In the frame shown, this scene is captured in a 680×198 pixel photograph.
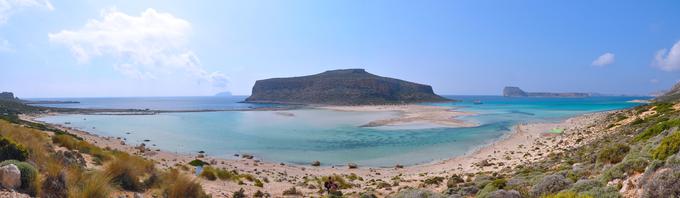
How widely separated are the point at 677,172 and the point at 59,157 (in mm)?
12643

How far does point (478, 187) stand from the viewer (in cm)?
1123

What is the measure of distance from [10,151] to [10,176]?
213 cm

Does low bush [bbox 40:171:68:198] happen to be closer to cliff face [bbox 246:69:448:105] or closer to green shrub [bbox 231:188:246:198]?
green shrub [bbox 231:188:246:198]

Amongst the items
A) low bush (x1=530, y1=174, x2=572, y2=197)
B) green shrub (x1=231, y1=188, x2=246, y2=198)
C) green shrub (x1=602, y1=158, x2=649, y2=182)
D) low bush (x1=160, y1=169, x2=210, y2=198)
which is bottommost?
green shrub (x1=231, y1=188, x2=246, y2=198)

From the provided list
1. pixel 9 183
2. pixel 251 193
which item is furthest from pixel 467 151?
pixel 9 183

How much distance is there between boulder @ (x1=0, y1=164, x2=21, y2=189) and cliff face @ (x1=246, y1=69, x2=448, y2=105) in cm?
12495

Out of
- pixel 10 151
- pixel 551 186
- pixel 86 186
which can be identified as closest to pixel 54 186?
pixel 86 186

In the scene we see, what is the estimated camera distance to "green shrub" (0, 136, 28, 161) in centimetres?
759

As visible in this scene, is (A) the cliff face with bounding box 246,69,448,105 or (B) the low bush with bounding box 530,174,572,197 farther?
(A) the cliff face with bounding box 246,69,448,105

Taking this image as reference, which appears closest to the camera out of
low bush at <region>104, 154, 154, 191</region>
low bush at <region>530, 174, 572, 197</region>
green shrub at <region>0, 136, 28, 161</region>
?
green shrub at <region>0, 136, 28, 161</region>

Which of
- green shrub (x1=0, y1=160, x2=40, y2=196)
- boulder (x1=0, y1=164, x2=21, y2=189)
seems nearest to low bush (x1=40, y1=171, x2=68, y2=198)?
green shrub (x1=0, y1=160, x2=40, y2=196)

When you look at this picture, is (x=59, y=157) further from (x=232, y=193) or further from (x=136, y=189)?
(x=232, y=193)

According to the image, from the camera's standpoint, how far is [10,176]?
611cm

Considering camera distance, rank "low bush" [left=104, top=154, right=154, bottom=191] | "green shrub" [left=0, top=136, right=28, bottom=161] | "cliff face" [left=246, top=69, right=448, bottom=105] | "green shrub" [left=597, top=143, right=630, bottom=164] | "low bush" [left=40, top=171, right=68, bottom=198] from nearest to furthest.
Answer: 1. "low bush" [left=40, top=171, right=68, bottom=198]
2. "green shrub" [left=0, top=136, right=28, bottom=161]
3. "low bush" [left=104, top=154, right=154, bottom=191]
4. "green shrub" [left=597, top=143, right=630, bottom=164]
5. "cliff face" [left=246, top=69, right=448, bottom=105]
